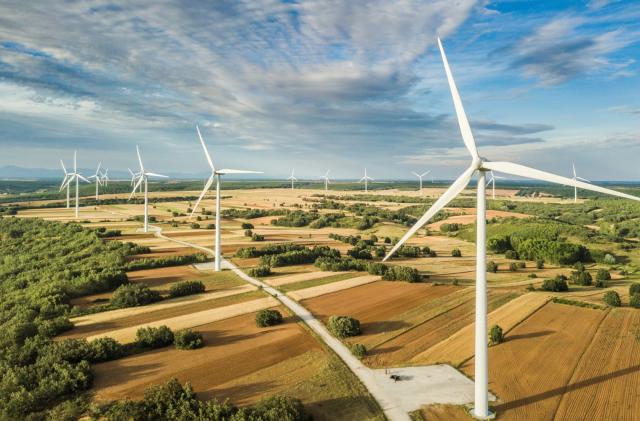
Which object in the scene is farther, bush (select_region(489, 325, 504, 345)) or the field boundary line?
bush (select_region(489, 325, 504, 345))

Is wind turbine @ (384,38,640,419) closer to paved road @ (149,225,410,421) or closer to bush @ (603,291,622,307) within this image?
paved road @ (149,225,410,421)

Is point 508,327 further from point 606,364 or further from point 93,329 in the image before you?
point 93,329

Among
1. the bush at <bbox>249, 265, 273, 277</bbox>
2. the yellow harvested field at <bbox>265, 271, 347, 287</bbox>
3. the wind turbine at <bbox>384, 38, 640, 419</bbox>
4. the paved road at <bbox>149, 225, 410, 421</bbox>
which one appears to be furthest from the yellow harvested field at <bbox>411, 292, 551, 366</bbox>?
the bush at <bbox>249, 265, 273, 277</bbox>

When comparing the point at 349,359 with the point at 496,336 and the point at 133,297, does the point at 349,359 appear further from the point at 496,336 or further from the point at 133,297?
the point at 133,297

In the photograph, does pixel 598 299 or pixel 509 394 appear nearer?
pixel 509 394

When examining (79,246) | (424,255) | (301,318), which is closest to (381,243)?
(424,255)

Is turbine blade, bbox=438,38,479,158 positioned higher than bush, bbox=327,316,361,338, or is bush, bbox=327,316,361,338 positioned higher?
turbine blade, bbox=438,38,479,158

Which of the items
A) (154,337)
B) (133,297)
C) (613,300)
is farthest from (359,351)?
(613,300)
